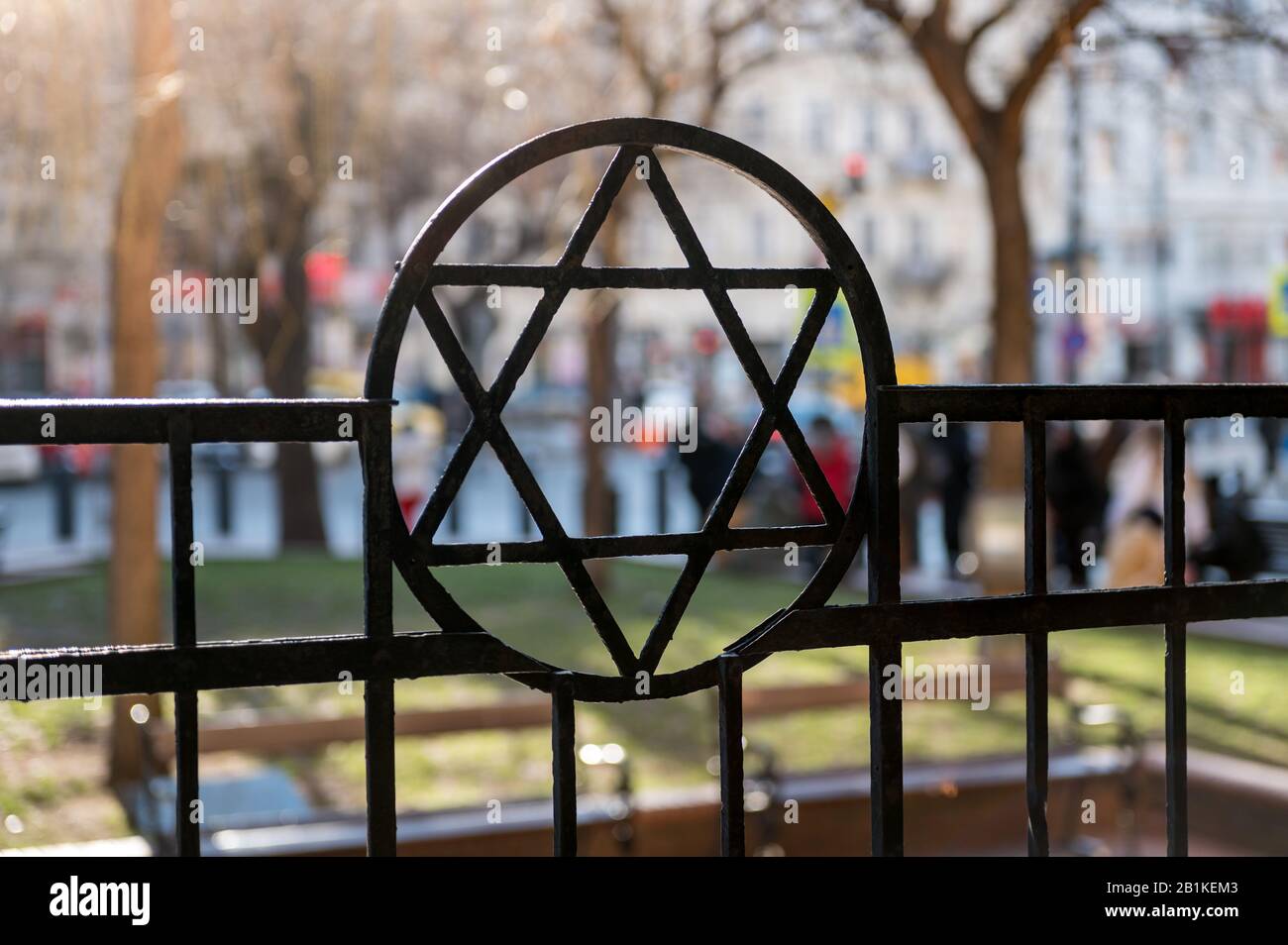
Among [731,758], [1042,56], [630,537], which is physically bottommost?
[731,758]

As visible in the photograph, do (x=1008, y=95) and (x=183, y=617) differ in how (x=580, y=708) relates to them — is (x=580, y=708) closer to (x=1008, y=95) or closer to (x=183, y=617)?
(x=1008, y=95)

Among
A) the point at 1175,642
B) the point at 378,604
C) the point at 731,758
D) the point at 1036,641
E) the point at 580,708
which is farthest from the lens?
the point at 580,708

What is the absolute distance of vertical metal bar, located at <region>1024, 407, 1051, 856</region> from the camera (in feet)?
8.36

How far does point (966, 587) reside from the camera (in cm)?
1320

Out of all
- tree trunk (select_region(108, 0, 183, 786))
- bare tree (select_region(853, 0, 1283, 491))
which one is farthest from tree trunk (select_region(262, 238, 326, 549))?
tree trunk (select_region(108, 0, 183, 786))

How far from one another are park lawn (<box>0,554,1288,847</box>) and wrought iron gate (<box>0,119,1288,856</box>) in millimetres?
3463

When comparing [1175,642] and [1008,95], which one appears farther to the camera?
[1008,95]

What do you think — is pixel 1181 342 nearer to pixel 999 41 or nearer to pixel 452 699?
pixel 999 41

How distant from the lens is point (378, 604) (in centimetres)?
227

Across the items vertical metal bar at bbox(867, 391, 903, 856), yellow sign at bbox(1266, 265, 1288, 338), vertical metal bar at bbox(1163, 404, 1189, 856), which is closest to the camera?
vertical metal bar at bbox(867, 391, 903, 856)

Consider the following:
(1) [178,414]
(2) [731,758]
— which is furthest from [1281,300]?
(1) [178,414]

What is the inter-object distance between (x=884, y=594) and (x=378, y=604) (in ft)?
2.69

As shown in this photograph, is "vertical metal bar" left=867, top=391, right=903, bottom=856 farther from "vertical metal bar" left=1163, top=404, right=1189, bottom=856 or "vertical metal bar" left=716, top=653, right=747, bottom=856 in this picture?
"vertical metal bar" left=1163, top=404, right=1189, bottom=856

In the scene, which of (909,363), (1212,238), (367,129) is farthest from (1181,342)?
(367,129)
